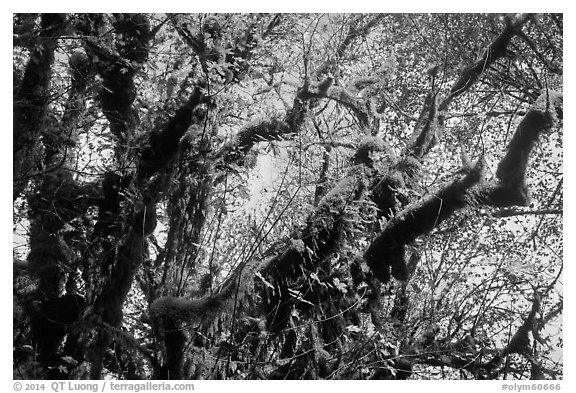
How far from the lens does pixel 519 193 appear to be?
686 cm

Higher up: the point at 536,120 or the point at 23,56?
the point at 23,56

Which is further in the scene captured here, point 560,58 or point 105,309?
point 560,58

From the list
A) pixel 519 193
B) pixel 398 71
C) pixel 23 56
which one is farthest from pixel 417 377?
pixel 23 56

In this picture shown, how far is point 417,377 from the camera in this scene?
8742 mm

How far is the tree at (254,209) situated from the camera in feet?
21.7

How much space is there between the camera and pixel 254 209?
7.21m

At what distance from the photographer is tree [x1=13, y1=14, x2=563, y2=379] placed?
6609 millimetres

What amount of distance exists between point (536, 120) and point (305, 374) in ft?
13.4

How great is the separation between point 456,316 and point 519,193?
2.69 m

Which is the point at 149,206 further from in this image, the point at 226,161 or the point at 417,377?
the point at 417,377
